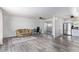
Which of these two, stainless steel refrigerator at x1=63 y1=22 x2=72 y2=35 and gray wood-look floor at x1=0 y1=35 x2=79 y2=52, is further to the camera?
stainless steel refrigerator at x1=63 y1=22 x2=72 y2=35

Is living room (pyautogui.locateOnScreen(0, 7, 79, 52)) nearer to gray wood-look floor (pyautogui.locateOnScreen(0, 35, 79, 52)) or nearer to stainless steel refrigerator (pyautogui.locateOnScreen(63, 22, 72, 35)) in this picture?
gray wood-look floor (pyautogui.locateOnScreen(0, 35, 79, 52))

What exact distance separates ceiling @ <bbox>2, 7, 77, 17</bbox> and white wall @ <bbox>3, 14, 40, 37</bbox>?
0.47 feet

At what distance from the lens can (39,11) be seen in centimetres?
218

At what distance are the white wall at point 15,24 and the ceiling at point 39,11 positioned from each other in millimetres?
142

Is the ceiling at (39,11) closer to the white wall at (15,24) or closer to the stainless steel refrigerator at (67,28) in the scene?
the white wall at (15,24)

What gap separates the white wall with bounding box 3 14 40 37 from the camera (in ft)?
6.90

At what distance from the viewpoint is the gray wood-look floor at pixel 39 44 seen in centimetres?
213

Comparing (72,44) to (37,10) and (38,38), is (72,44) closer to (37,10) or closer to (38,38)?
(38,38)

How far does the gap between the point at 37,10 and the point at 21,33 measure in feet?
2.68

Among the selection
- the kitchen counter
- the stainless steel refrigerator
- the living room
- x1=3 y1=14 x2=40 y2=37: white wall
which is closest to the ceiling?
the living room

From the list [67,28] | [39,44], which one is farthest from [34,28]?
[67,28]

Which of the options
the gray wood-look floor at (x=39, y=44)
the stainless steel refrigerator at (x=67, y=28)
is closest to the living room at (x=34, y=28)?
the gray wood-look floor at (x=39, y=44)

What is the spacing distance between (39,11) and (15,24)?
788mm
